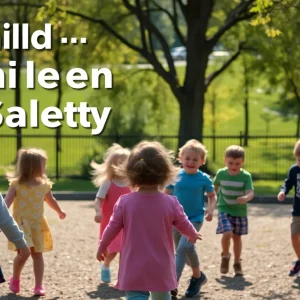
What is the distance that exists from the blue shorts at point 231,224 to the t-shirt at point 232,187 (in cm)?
9

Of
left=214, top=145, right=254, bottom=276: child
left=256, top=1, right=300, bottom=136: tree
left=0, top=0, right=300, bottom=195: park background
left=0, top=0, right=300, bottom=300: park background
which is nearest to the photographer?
left=214, top=145, right=254, bottom=276: child

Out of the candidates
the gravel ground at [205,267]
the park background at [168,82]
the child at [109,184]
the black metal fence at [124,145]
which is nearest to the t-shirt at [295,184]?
the gravel ground at [205,267]

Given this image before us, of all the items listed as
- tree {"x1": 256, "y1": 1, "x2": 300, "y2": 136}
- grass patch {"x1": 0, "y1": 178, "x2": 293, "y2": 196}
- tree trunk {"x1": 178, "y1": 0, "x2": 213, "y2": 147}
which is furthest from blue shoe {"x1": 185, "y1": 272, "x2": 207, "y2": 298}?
tree trunk {"x1": 178, "y1": 0, "x2": 213, "y2": 147}

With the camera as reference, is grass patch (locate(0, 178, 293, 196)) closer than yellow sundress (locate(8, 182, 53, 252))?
No

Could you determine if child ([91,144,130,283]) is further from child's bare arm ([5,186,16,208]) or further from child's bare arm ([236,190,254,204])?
child's bare arm ([236,190,254,204])

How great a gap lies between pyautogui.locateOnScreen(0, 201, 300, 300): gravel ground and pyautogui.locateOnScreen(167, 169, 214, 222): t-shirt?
2.60 feet

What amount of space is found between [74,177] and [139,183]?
20.2 m

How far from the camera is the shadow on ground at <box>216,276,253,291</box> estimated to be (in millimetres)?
10188

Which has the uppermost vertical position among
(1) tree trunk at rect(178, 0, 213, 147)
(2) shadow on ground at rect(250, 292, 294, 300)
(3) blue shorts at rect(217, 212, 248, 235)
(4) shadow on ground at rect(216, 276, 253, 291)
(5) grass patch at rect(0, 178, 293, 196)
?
(1) tree trunk at rect(178, 0, 213, 147)

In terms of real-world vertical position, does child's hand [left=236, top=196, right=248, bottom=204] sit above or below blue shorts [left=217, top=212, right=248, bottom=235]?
above

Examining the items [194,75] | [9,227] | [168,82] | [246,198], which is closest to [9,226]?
[9,227]

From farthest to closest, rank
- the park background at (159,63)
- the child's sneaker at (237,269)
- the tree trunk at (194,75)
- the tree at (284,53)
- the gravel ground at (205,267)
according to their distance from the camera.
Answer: the tree trunk at (194,75), the park background at (159,63), the tree at (284,53), the child's sneaker at (237,269), the gravel ground at (205,267)

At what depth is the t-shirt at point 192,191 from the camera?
31.5ft

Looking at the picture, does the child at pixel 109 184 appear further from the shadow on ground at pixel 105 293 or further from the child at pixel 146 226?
the child at pixel 146 226
